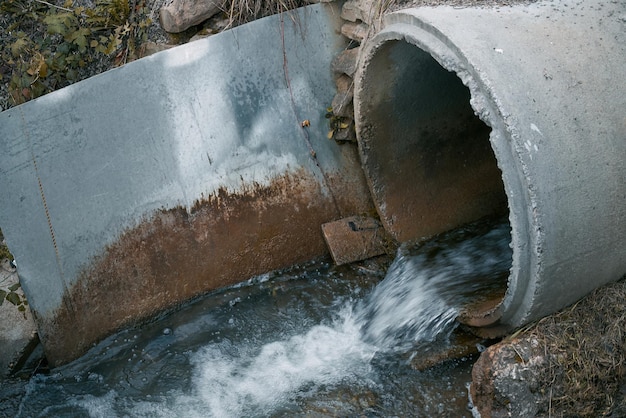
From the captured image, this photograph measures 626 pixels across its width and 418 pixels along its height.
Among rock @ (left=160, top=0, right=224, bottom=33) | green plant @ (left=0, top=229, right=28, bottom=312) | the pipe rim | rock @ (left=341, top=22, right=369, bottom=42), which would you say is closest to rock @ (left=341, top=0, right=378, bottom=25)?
rock @ (left=341, top=22, right=369, bottom=42)

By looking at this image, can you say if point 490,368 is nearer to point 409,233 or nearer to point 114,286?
point 409,233

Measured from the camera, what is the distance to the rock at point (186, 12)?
473 cm

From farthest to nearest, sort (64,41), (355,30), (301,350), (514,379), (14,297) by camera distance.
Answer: (64,41)
(355,30)
(14,297)
(301,350)
(514,379)

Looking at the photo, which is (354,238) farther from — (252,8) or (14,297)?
(14,297)

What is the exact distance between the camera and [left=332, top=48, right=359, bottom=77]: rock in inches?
179

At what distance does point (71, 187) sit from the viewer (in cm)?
424

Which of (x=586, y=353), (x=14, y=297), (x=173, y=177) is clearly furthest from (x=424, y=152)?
(x=14, y=297)

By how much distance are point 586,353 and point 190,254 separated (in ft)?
7.68

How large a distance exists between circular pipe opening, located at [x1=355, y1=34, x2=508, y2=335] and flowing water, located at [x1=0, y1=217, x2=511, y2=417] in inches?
6.5

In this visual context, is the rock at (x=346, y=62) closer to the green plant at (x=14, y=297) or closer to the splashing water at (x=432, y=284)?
the splashing water at (x=432, y=284)

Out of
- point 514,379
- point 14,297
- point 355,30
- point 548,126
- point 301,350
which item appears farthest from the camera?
point 355,30

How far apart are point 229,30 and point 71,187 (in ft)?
4.38

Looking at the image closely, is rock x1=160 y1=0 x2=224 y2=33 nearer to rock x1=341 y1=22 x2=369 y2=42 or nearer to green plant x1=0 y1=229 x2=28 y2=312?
rock x1=341 y1=22 x2=369 y2=42

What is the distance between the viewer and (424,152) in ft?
15.6
